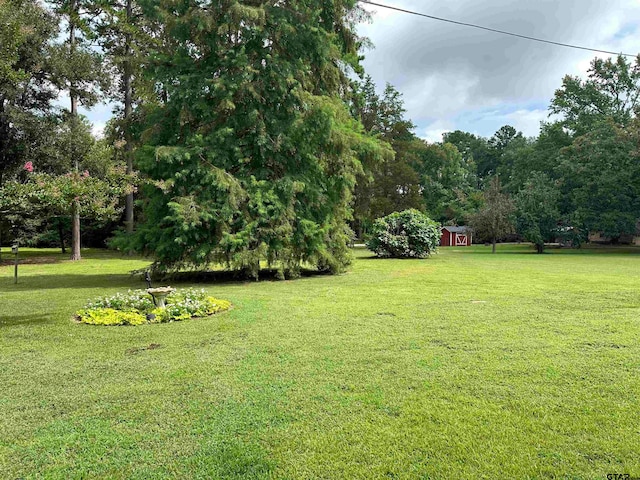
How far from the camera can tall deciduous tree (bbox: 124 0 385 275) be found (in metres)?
11.3

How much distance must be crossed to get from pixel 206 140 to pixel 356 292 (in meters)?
5.67

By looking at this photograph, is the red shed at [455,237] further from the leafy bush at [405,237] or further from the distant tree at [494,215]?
the leafy bush at [405,237]

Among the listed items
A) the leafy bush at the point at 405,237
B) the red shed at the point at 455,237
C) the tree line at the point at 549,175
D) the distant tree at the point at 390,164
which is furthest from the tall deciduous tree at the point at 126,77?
the red shed at the point at 455,237

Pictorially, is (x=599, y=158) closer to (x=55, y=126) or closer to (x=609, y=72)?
(x=609, y=72)

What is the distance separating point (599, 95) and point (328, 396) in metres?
46.6

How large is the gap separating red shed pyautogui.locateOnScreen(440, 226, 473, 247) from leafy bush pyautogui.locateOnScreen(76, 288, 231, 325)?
3904cm

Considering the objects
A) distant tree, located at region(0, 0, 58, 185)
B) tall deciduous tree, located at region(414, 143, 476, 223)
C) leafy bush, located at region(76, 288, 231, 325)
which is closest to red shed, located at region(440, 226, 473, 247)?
tall deciduous tree, located at region(414, 143, 476, 223)

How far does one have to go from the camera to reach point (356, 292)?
31.8 ft

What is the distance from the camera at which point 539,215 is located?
30516mm

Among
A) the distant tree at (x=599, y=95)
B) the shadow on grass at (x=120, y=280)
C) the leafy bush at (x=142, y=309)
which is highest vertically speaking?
the distant tree at (x=599, y=95)

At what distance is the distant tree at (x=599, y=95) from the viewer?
3822cm

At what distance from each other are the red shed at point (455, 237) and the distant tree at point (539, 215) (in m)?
12.9

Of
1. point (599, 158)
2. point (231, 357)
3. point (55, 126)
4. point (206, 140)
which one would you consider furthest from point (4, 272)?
point (599, 158)

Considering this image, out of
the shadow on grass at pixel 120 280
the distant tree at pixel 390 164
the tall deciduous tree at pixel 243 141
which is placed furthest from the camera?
the distant tree at pixel 390 164
